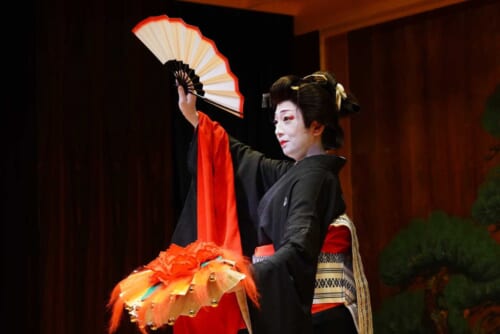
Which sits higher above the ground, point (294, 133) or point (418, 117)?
point (418, 117)

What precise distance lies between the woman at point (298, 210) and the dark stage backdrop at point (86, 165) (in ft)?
3.71

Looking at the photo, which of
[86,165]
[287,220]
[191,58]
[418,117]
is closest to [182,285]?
[287,220]

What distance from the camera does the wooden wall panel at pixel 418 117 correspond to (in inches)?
171

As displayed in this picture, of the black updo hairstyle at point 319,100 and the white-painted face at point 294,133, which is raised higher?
the black updo hairstyle at point 319,100

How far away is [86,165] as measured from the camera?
4.16 m

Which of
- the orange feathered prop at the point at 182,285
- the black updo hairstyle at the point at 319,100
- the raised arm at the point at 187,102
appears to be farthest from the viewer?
the raised arm at the point at 187,102

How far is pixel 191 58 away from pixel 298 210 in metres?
0.79

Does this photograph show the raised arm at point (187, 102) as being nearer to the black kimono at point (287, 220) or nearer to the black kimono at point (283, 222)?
the black kimono at point (283, 222)

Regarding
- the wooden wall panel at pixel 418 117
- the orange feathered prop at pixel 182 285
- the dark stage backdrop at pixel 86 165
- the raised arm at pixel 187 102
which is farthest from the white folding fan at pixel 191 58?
the wooden wall panel at pixel 418 117

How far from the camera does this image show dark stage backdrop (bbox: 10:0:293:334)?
398 centimetres

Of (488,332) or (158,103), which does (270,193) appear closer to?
(158,103)

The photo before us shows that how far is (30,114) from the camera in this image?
13.2ft

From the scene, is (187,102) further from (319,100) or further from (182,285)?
(182,285)

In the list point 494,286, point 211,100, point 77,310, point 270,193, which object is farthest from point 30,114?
point 494,286
